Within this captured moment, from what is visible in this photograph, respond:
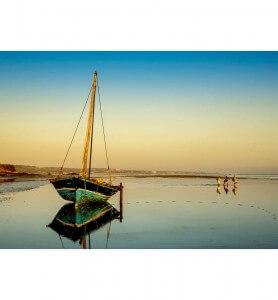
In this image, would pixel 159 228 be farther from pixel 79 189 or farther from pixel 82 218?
pixel 79 189

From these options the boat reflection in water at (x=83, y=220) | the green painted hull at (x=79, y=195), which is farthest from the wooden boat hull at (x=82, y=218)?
the green painted hull at (x=79, y=195)

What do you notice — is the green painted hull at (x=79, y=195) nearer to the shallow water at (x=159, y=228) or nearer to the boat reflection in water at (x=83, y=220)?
the boat reflection in water at (x=83, y=220)

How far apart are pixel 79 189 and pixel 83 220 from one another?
8.19 ft

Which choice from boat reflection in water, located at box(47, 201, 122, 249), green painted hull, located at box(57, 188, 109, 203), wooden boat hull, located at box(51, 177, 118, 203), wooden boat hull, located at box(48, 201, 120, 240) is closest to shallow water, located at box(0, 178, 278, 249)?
boat reflection in water, located at box(47, 201, 122, 249)

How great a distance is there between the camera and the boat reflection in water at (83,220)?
42.6 ft

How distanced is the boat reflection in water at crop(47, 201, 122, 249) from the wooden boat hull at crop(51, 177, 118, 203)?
0.36m

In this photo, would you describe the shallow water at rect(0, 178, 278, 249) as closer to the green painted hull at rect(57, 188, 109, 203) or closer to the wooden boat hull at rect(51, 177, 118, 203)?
the green painted hull at rect(57, 188, 109, 203)

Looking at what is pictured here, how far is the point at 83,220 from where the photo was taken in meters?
16.0

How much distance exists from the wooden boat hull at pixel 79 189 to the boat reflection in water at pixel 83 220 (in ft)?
1.17

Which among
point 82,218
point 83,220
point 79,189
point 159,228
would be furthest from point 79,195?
point 159,228

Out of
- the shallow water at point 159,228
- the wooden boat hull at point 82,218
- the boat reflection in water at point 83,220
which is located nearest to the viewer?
the shallow water at point 159,228

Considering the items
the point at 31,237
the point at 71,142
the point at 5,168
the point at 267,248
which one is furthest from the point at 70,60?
the point at 5,168
